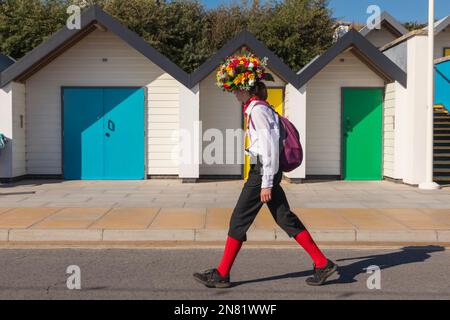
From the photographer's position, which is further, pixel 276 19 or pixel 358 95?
pixel 276 19

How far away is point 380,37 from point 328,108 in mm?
10706

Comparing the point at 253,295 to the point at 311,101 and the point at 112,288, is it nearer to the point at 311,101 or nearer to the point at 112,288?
the point at 112,288

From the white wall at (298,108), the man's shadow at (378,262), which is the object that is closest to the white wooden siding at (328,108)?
the white wall at (298,108)

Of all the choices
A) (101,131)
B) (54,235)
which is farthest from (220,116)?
(54,235)

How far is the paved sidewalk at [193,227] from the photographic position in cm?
707

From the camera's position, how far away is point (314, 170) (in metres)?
13.6

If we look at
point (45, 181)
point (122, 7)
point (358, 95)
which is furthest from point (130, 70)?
point (122, 7)

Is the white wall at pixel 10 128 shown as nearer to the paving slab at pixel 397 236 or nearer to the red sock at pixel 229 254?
the paving slab at pixel 397 236

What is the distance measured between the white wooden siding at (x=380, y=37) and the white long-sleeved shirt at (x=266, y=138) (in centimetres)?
1914

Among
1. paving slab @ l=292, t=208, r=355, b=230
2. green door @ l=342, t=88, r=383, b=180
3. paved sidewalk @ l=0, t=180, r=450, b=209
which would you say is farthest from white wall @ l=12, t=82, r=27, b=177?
green door @ l=342, t=88, r=383, b=180

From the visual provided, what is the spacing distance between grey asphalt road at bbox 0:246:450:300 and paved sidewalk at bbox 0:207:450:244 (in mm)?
480

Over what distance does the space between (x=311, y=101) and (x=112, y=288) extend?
31.6 ft

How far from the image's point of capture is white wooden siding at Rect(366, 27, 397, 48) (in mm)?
22375

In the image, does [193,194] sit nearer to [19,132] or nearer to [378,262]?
[19,132]
